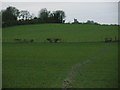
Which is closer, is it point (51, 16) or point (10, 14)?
point (10, 14)

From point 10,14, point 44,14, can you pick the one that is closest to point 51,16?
point 44,14

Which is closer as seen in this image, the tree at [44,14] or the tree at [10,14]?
the tree at [10,14]

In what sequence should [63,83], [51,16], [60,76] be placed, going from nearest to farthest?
[63,83]
[60,76]
[51,16]

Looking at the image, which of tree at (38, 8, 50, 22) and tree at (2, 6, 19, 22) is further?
tree at (38, 8, 50, 22)

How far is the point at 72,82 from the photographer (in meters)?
9.95

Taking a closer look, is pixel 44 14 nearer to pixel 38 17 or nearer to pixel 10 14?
pixel 38 17

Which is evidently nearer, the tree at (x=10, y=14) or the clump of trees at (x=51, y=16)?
the tree at (x=10, y=14)

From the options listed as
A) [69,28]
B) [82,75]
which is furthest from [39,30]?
[82,75]

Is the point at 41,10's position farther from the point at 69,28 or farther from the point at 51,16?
the point at 69,28

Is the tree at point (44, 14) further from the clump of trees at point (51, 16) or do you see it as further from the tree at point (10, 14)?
the tree at point (10, 14)

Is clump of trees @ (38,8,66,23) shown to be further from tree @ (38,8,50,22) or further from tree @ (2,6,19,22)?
tree @ (2,6,19,22)

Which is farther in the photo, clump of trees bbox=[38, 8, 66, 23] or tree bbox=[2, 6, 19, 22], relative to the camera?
clump of trees bbox=[38, 8, 66, 23]

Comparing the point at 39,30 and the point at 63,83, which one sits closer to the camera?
the point at 63,83

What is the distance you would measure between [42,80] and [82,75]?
224 centimetres
